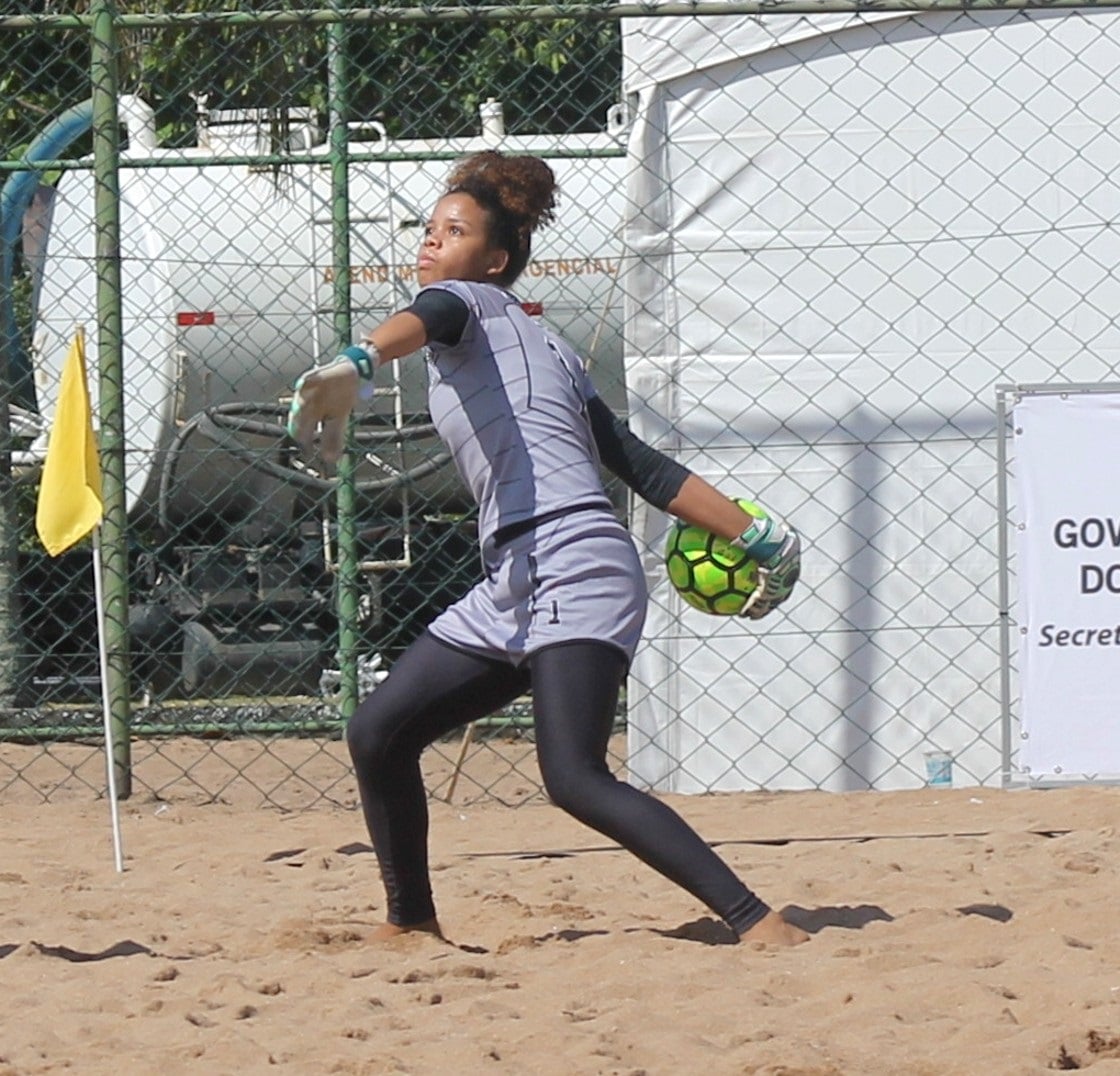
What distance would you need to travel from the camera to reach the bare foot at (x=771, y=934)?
4188 millimetres

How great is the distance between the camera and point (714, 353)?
688 centimetres

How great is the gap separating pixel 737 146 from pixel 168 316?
14.4ft

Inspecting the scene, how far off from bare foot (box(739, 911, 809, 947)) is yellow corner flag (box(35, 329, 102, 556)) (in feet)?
7.50

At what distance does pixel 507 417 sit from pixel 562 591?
393mm

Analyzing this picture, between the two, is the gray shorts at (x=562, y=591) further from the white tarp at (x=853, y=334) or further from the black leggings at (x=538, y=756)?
the white tarp at (x=853, y=334)

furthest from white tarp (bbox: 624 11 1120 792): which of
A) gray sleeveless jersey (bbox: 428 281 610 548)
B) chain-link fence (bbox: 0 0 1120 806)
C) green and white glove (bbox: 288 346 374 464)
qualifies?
green and white glove (bbox: 288 346 374 464)

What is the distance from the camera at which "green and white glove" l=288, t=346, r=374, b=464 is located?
3.62m

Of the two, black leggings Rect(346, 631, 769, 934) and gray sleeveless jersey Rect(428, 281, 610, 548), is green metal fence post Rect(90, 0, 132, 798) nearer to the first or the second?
black leggings Rect(346, 631, 769, 934)

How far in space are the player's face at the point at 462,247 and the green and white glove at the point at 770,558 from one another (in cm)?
81

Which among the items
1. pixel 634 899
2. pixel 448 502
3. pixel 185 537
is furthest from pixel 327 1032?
pixel 185 537

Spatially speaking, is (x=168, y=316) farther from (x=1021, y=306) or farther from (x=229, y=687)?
(x=1021, y=306)

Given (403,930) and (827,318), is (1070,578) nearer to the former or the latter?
(827,318)

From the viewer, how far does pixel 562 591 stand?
4152 millimetres

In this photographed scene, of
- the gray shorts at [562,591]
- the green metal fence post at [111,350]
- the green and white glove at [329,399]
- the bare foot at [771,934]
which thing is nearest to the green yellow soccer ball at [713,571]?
the gray shorts at [562,591]
